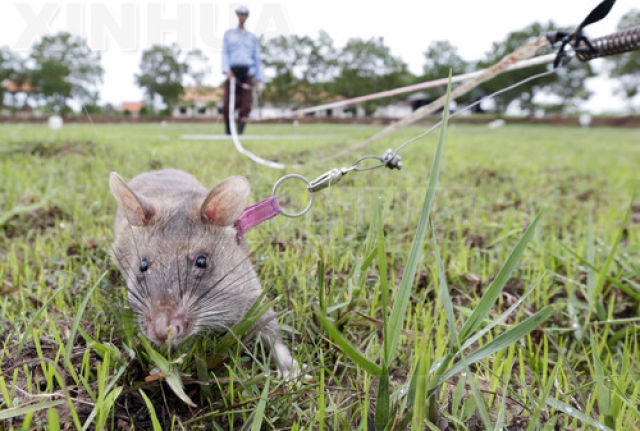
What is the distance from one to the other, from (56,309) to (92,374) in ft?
2.04

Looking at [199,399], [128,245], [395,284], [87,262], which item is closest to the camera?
[199,399]

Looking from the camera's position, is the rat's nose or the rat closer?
the rat's nose

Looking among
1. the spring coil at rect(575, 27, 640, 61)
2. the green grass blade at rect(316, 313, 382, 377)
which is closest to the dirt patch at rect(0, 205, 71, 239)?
the green grass blade at rect(316, 313, 382, 377)

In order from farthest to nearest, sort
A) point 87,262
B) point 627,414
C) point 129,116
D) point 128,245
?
point 129,116
point 87,262
point 128,245
point 627,414

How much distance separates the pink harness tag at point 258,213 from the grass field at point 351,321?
35 centimetres

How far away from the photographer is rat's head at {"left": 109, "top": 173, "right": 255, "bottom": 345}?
1605mm

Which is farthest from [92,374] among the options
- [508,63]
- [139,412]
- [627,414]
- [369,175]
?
[369,175]

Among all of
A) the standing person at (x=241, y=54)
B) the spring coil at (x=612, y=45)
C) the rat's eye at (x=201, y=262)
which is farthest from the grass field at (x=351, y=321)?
the standing person at (x=241, y=54)

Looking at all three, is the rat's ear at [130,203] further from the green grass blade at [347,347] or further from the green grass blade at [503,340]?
the green grass blade at [503,340]

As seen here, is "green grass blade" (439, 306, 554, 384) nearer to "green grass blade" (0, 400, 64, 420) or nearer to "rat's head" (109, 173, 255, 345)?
"rat's head" (109, 173, 255, 345)

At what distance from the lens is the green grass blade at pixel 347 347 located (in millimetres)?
1056

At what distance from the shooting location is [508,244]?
3.05 metres

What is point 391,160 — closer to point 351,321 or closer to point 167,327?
point 351,321

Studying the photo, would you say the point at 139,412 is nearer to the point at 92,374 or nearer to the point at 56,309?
the point at 92,374
